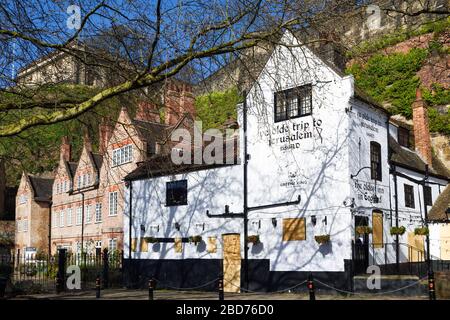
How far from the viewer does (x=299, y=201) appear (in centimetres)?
2128

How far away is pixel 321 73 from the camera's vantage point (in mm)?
21203

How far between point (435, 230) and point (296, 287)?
26.8ft

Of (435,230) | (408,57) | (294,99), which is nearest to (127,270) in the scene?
(294,99)

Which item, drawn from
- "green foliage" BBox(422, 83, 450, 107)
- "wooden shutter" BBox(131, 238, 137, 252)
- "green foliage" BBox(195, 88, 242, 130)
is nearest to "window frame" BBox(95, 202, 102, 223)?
"green foliage" BBox(195, 88, 242, 130)

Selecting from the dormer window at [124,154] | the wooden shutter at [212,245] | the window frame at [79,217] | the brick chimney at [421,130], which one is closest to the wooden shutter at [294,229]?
the wooden shutter at [212,245]

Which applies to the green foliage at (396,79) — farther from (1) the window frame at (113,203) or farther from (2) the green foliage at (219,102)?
(1) the window frame at (113,203)

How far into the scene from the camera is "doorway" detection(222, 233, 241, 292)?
23000 millimetres

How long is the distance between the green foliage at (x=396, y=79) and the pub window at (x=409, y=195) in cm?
1380

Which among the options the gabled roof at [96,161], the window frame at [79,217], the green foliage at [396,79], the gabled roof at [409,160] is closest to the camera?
the gabled roof at [409,160]

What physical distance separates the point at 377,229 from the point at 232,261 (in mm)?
6398

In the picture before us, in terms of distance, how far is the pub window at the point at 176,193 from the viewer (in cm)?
2570

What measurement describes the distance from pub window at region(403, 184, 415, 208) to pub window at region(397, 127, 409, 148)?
360 cm

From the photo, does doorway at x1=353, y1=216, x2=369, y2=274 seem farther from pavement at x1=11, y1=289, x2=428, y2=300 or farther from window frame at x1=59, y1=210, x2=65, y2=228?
window frame at x1=59, y1=210, x2=65, y2=228
